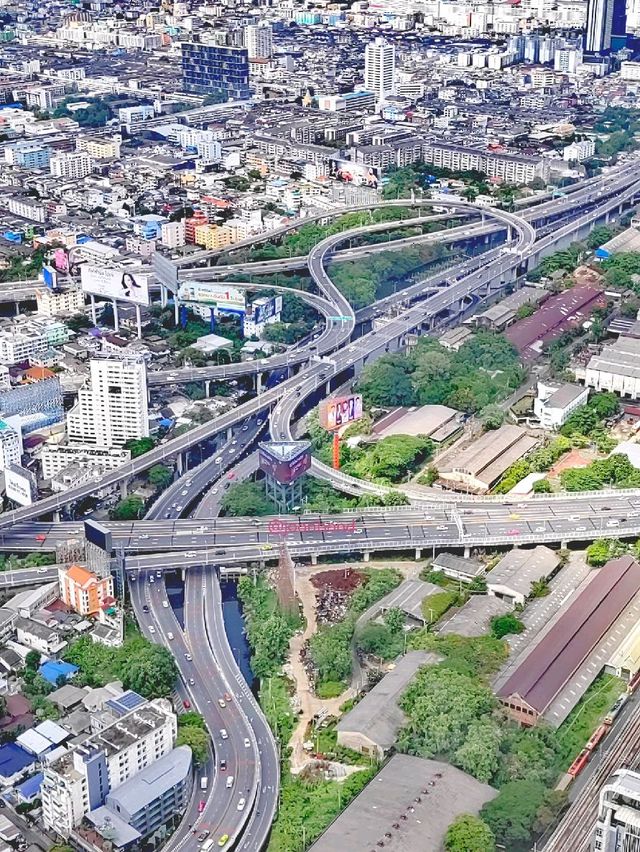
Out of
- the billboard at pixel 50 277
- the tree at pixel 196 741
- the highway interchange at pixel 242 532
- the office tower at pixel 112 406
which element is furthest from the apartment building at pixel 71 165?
the tree at pixel 196 741

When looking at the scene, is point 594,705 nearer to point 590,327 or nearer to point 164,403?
point 164,403

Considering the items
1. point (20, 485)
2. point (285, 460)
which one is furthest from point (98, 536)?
point (285, 460)

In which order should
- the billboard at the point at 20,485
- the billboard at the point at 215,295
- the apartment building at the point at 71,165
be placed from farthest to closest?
the apartment building at the point at 71,165 → the billboard at the point at 215,295 → the billboard at the point at 20,485

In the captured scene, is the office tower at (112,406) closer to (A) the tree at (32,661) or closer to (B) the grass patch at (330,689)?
(A) the tree at (32,661)

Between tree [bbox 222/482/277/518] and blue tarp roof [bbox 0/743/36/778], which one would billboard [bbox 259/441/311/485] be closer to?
tree [bbox 222/482/277/518]

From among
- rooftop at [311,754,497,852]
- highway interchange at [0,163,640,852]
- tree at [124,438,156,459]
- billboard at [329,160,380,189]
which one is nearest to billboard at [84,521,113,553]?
highway interchange at [0,163,640,852]

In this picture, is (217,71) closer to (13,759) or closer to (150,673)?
(150,673)
